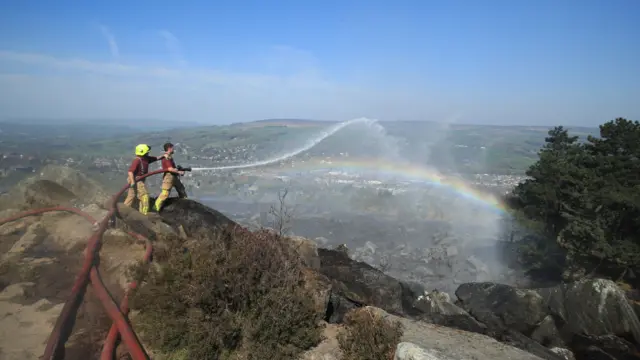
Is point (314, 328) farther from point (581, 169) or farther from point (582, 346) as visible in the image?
point (581, 169)

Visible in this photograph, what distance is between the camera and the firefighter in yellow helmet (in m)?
9.85

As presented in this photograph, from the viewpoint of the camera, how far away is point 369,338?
242 inches

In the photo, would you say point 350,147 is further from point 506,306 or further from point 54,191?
point 54,191

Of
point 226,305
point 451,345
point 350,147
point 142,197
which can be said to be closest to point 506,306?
point 451,345

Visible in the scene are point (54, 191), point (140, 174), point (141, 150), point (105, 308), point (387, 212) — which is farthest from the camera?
point (387, 212)

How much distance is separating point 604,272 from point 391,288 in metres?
17.9

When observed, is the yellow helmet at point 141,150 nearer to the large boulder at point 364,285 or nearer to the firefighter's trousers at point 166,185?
the firefighter's trousers at point 166,185

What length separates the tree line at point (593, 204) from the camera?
788 inches

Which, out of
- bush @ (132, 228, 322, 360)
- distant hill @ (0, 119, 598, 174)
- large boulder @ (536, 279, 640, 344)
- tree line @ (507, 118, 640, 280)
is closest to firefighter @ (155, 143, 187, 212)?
bush @ (132, 228, 322, 360)

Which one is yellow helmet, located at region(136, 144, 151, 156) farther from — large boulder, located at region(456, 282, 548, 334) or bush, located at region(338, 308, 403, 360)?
large boulder, located at region(456, 282, 548, 334)

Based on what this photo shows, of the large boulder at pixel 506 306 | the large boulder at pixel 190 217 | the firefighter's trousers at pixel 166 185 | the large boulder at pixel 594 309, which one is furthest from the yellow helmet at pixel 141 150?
the large boulder at pixel 594 309

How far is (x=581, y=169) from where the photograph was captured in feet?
75.7

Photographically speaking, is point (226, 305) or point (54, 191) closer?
point (226, 305)

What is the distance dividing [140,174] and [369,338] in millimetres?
7338
